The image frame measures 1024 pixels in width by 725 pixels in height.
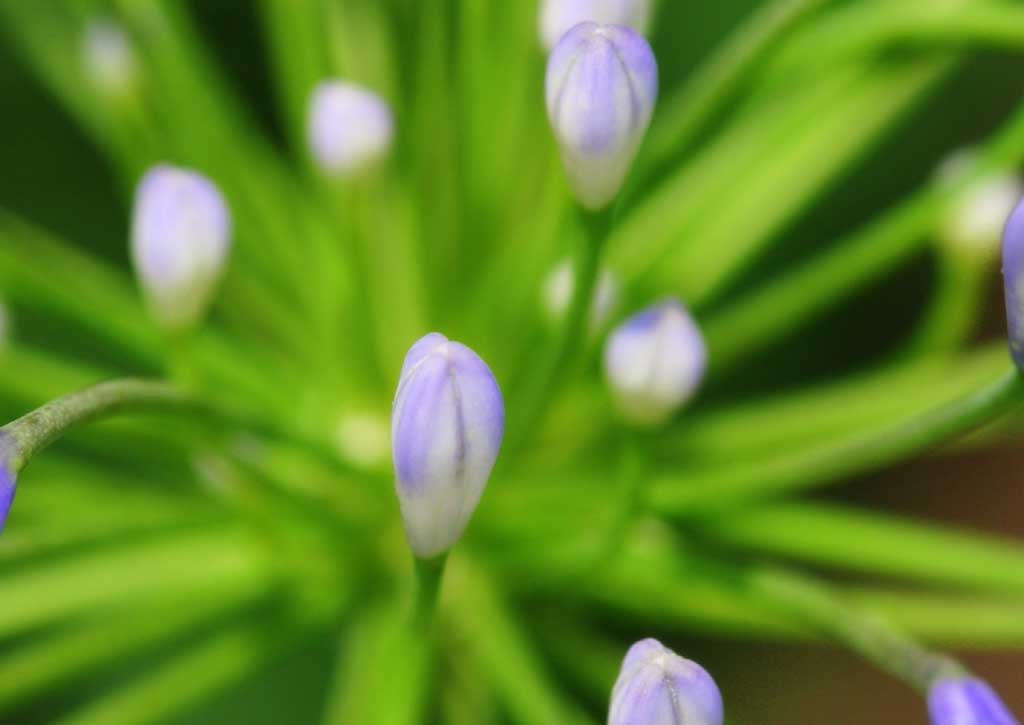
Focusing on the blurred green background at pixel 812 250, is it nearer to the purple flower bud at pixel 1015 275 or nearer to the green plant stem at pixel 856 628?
the green plant stem at pixel 856 628

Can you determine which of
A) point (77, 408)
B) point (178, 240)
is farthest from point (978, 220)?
point (77, 408)

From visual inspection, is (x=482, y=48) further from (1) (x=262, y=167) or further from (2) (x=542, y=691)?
(2) (x=542, y=691)

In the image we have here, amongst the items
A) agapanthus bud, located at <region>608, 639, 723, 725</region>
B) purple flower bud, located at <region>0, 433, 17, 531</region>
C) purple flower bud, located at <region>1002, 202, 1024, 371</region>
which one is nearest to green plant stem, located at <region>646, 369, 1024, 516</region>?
purple flower bud, located at <region>1002, 202, 1024, 371</region>

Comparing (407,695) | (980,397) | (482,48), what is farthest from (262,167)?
(980,397)

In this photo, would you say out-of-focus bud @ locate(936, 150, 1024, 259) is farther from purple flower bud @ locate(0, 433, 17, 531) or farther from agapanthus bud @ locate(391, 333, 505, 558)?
purple flower bud @ locate(0, 433, 17, 531)

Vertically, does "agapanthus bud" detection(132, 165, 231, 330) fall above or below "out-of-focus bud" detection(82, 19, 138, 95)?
below
